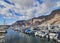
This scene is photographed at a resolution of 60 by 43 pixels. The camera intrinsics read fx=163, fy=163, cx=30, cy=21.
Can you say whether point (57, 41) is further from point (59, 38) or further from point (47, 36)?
point (47, 36)

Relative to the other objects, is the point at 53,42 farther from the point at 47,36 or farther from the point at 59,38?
the point at 47,36

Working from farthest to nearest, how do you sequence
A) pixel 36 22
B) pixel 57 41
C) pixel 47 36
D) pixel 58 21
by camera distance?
pixel 36 22 → pixel 58 21 → pixel 47 36 → pixel 57 41

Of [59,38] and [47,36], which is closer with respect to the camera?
[59,38]

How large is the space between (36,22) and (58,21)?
44138mm

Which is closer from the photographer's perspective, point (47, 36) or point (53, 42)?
point (53, 42)

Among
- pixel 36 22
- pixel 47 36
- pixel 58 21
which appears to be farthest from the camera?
pixel 36 22

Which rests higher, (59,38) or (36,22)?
(36,22)

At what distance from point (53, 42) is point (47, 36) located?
29.5ft

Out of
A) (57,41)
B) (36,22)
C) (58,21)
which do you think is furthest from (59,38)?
(36,22)

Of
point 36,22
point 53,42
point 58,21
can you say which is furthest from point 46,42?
point 36,22

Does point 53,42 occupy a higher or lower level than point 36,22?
lower

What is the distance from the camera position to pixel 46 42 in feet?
119

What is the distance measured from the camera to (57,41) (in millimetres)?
36031

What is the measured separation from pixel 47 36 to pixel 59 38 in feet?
27.7
